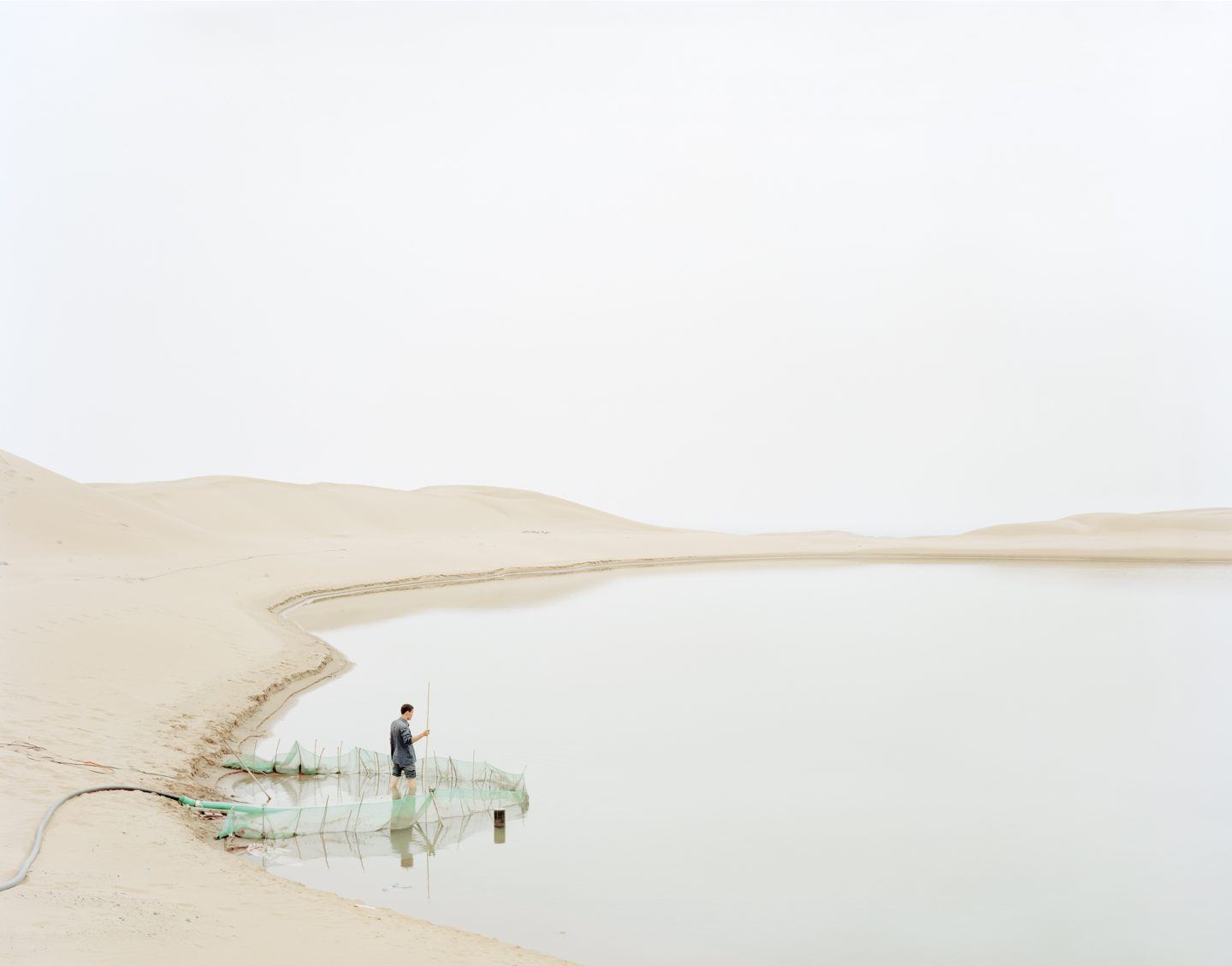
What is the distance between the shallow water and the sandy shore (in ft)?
2.75

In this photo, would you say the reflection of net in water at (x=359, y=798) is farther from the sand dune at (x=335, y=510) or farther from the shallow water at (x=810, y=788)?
the sand dune at (x=335, y=510)

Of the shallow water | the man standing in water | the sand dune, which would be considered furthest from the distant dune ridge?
the man standing in water

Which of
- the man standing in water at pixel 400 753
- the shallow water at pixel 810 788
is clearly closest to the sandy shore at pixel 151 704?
the shallow water at pixel 810 788

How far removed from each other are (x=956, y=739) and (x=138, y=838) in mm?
8792

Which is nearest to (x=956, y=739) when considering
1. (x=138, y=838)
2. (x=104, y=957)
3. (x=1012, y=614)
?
(x=138, y=838)

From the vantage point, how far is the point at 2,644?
11.5 m

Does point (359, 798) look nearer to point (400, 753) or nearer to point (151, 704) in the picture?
point (400, 753)

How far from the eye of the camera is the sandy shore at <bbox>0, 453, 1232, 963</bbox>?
527cm

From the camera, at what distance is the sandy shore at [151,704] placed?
5270 millimetres

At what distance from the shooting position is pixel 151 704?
10.9 m

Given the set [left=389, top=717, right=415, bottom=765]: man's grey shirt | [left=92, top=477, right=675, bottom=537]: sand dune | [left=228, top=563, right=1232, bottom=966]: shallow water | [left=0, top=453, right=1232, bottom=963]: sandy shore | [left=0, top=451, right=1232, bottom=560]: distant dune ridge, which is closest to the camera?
[left=0, top=453, right=1232, bottom=963]: sandy shore

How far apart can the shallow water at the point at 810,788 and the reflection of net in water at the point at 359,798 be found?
116 mm

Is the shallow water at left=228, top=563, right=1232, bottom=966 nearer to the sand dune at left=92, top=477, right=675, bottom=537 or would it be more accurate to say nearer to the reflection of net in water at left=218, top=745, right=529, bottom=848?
the reflection of net in water at left=218, top=745, right=529, bottom=848

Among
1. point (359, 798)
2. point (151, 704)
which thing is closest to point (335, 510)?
point (151, 704)
